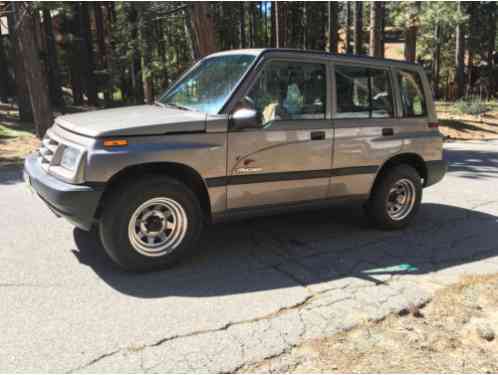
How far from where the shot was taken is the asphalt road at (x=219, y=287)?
2990 mm

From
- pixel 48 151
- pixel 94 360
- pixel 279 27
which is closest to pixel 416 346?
pixel 94 360

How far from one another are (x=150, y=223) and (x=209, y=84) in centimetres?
157

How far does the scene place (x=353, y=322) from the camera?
3.44 m

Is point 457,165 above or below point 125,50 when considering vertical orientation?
below

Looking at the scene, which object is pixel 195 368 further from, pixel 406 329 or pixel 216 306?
pixel 406 329

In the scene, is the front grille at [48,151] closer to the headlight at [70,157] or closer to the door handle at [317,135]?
the headlight at [70,157]

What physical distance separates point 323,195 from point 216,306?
6.46ft

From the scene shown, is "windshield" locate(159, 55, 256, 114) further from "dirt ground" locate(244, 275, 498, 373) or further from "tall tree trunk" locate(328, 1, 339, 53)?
"tall tree trunk" locate(328, 1, 339, 53)

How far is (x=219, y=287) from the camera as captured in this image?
3.94m

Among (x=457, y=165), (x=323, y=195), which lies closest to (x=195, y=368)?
(x=323, y=195)

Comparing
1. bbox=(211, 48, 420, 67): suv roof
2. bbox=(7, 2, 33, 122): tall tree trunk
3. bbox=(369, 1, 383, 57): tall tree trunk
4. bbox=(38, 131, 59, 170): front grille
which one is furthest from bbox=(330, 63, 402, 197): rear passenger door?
bbox=(7, 2, 33, 122): tall tree trunk

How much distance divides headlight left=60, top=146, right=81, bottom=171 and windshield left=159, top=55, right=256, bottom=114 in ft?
4.02

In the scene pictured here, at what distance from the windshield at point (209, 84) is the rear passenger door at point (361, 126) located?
110cm

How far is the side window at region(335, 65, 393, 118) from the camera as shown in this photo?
4.98 metres
